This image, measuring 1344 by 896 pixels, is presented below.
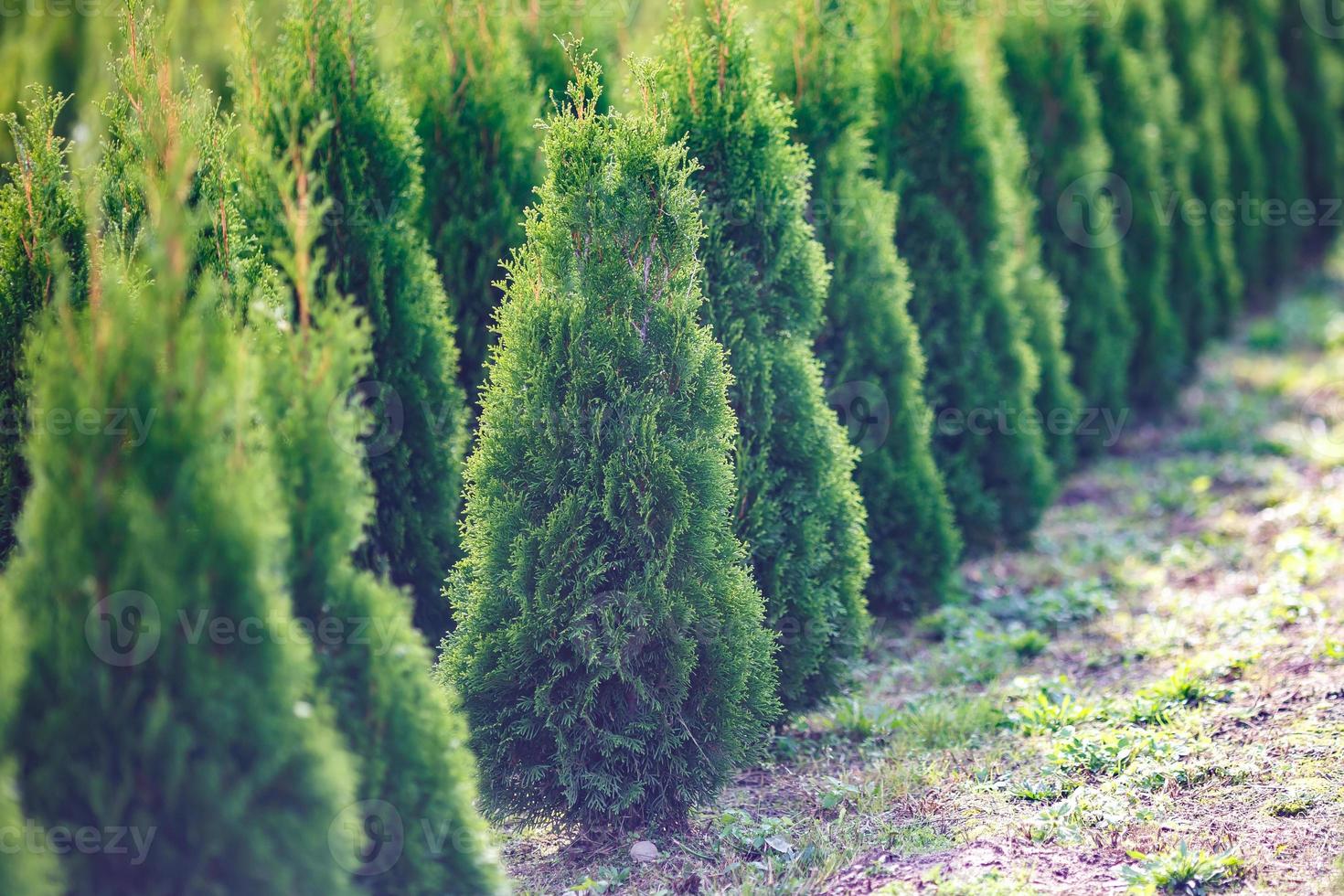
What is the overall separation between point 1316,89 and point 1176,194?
444cm

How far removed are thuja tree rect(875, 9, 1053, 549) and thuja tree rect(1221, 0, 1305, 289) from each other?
6012mm

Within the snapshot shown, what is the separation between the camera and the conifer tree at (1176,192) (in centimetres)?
999

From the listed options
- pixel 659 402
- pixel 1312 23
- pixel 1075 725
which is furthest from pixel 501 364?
pixel 1312 23

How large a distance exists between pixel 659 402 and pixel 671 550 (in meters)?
0.51

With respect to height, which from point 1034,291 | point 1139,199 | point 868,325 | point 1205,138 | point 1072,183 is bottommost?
point 868,325

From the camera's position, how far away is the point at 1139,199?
9438mm

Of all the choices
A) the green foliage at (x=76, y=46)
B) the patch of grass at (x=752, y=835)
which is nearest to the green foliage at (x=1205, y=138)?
the patch of grass at (x=752, y=835)

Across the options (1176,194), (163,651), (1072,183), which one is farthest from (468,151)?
(1176,194)

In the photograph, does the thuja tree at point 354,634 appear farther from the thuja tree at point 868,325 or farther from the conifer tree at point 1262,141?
the conifer tree at point 1262,141

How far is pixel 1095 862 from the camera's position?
153 inches

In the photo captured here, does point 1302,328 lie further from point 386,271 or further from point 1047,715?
point 386,271

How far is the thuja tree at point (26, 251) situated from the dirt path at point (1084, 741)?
8.29 feet

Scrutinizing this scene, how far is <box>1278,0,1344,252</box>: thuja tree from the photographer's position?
42.3 feet

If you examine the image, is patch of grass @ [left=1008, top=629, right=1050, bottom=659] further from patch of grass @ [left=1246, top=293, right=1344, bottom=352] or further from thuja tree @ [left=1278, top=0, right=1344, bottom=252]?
thuja tree @ [left=1278, top=0, right=1344, bottom=252]
